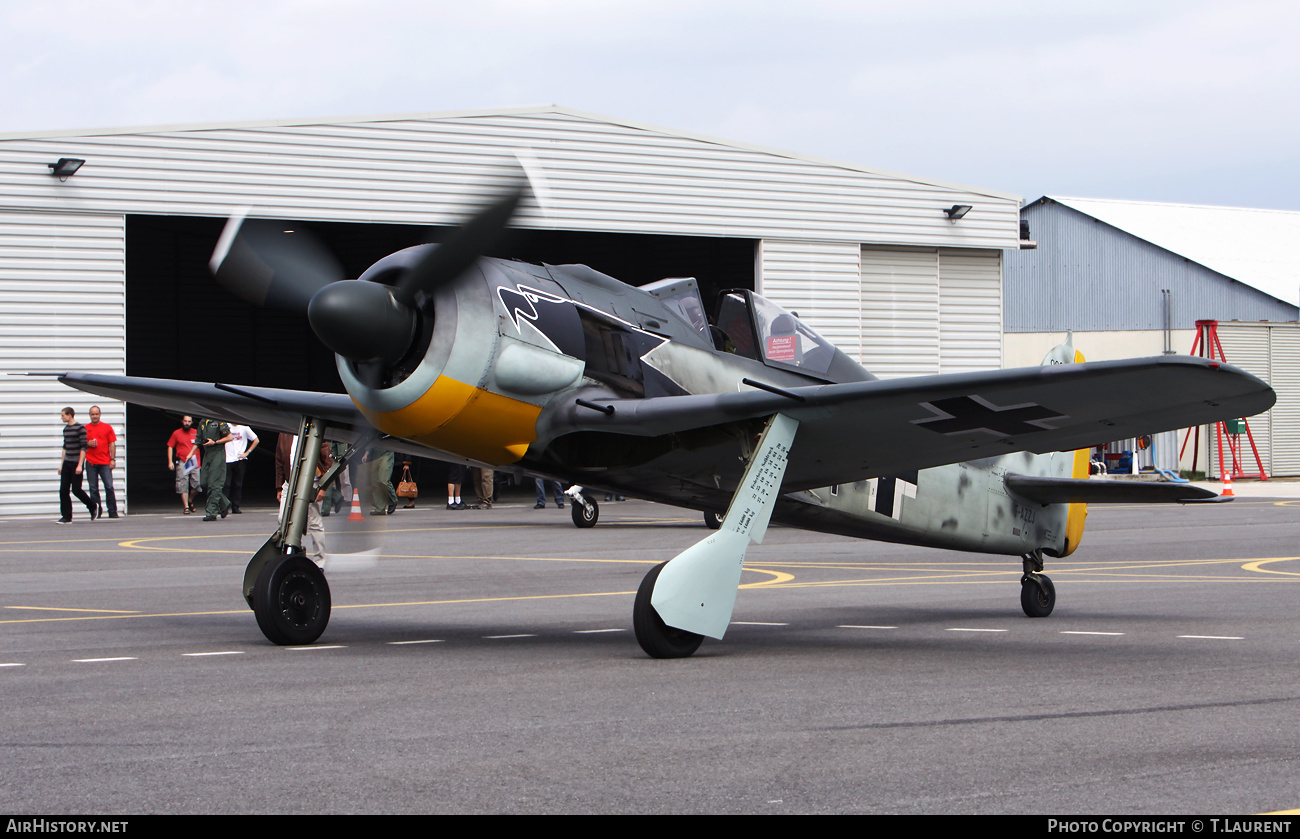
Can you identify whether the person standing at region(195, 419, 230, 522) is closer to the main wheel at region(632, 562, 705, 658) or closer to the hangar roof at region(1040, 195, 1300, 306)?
the main wheel at region(632, 562, 705, 658)

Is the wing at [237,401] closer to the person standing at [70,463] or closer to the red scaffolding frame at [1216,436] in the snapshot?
the person standing at [70,463]

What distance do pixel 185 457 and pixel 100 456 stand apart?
2.39m

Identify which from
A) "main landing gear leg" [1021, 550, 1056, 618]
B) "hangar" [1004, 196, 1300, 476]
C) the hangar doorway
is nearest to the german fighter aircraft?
"main landing gear leg" [1021, 550, 1056, 618]

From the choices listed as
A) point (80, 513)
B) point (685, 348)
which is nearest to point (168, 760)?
point (685, 348)

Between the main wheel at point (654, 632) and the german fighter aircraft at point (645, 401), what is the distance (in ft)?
0.05

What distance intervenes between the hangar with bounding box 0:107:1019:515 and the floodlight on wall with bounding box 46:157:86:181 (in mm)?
71

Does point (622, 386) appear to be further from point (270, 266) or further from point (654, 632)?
point (270, 266)

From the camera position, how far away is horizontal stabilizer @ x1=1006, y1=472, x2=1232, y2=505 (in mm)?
10508

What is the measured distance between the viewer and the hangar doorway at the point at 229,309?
39844mm

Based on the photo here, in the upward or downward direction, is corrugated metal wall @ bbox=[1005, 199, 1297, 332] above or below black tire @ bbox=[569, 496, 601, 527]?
above

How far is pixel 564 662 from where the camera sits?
868 cm

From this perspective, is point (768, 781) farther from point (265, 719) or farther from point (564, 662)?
point (564, 662)

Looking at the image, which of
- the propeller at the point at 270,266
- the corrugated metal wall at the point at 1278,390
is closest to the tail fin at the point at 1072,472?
the propeller at the point at 270,266

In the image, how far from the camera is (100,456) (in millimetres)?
27281
